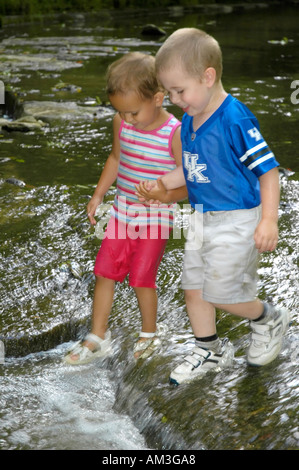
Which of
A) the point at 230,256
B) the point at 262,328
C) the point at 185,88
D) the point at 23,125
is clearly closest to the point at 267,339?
the point at 262,328

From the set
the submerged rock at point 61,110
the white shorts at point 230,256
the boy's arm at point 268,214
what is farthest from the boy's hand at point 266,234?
the submerged rock at point 61,110

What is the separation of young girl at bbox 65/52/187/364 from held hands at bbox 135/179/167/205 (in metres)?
0.04

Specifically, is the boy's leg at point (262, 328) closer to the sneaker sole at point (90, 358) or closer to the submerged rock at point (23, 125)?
the sneaker sole at point (90, 358)

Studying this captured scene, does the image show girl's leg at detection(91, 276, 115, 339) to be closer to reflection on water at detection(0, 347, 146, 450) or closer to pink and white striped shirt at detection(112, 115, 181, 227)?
reflection on water at detection(0, 347, 146, 450)

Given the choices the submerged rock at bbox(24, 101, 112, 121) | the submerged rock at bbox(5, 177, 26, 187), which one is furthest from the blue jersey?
the submerged rock at bbox(24, 101, 112, 121)

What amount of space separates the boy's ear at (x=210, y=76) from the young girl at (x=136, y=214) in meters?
0.37

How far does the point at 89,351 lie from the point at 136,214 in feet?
2.39

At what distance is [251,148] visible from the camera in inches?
A: 106

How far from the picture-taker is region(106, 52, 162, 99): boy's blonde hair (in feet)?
9.91

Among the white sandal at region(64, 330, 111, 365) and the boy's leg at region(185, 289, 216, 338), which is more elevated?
the boy's leg at region(185, 289, 216, 338)

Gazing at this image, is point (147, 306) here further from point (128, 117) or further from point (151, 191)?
point (128, 117)

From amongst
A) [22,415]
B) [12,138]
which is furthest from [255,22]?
[22,415]

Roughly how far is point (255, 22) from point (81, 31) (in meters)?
4.72

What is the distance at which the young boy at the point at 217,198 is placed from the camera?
2.71m
